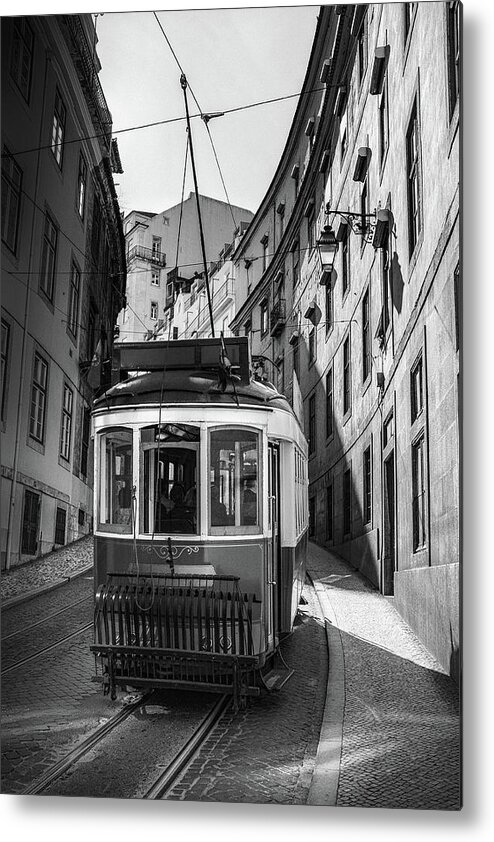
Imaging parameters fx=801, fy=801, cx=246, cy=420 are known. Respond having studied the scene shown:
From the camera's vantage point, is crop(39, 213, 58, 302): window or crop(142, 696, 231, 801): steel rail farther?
crop(39, 213, 58, 302): window

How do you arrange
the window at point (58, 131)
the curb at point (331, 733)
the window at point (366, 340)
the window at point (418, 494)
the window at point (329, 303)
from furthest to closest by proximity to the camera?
the window at point (58, 131) → the window at point (329, 303) → the window at point (366, 340) → the window at point (418, 494) → the curb at point (331, 733)

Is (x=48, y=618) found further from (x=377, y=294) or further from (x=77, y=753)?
(x=377, y=294)

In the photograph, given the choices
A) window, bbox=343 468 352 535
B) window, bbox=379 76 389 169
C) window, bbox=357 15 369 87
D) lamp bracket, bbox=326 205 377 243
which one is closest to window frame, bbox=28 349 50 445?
window, bbox=343 468 352 535

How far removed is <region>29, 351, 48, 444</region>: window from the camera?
3.99 meters

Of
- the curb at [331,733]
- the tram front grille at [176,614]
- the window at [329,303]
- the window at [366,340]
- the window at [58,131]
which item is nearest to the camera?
the curb at [331,733]

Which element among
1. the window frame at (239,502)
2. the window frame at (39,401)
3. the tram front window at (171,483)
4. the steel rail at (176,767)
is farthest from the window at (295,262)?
the steel rail at (176,767)

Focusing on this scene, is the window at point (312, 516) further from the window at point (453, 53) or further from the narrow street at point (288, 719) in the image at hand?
the window at point (453, 53)

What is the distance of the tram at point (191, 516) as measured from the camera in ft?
12.3

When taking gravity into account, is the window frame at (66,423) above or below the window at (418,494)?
above

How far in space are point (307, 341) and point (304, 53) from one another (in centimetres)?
138

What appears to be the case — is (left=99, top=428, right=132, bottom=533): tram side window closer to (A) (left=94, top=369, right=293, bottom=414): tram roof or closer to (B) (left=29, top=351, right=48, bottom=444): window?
(A) (left=94, top=369, right=293, bottom=414): tram roof

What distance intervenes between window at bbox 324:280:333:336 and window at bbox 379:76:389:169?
0.60 meters

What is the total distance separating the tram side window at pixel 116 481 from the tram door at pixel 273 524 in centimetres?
70

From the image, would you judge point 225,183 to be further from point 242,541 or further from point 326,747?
point 326,747
